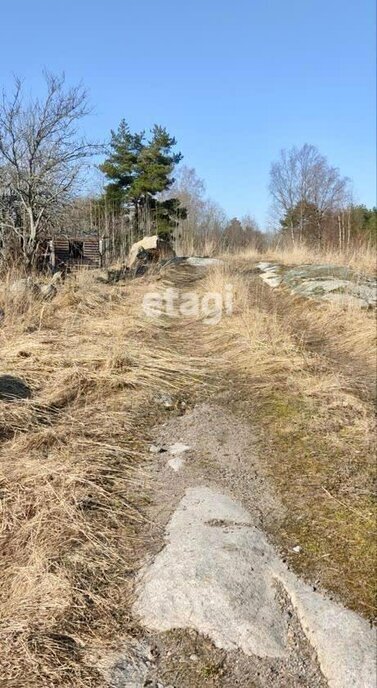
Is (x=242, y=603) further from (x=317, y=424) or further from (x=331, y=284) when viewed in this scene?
(x=331, y=284)

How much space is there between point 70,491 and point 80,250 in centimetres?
934

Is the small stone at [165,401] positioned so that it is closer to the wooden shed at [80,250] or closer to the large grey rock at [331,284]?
the large grey rock at [331,284]

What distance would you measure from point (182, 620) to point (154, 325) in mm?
3827

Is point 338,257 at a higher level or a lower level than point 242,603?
higher

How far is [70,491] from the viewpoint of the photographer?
174 cm

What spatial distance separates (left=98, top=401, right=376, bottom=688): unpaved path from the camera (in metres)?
1.13

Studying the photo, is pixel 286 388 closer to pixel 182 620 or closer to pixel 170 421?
pixel 170 421

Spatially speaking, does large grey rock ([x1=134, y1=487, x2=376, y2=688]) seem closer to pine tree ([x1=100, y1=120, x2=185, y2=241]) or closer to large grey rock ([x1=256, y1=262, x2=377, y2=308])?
large grey rock ([x1=256, y1=262, x2=377, y2=308])

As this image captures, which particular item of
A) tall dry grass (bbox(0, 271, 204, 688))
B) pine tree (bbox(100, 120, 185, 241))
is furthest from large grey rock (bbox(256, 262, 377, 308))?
pine tree (bbox(100, 120, 185, 241))

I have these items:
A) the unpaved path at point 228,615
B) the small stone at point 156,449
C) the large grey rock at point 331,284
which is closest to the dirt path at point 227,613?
the unpaved path at point 228,615

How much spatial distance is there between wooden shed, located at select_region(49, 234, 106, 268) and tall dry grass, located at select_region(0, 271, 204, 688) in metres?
5.65

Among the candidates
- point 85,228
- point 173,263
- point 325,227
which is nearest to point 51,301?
point 173,263

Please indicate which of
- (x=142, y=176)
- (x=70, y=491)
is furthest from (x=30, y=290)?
(x=142, y=176)

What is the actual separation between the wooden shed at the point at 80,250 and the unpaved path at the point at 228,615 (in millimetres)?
7420
